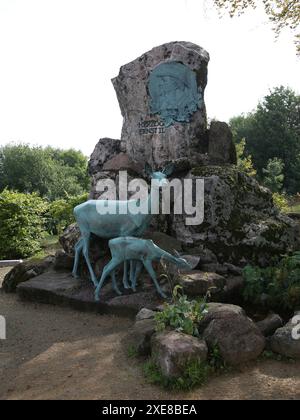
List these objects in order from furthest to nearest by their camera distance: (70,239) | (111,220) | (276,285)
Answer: (70,239), (111,220), (276,285)

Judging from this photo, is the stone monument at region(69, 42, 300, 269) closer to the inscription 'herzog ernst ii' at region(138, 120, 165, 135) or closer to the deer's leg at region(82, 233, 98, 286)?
the inscription 'herzog ernst ii' at region(138, 120, 165, 135)

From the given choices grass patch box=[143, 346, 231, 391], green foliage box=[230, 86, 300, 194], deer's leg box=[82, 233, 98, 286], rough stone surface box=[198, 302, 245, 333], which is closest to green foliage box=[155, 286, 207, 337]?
rough stone surface box=[198, 302, 245, 333]

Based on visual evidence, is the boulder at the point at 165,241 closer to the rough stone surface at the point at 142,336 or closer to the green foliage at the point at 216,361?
the rough stone surface at the point at 142,336

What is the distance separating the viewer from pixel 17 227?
551 inches

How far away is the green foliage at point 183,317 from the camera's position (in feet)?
15.9

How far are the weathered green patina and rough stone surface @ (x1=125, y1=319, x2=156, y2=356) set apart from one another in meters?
5.56

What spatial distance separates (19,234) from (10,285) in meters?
5.35

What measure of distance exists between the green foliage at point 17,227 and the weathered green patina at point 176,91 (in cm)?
692

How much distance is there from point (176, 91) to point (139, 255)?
4609 millimetres

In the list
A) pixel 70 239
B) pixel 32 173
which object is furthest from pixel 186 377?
pixel 32 173

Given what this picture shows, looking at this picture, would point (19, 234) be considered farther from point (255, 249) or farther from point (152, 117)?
point (255, 249)

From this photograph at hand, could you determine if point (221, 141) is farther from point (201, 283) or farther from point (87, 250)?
point (201, 283)

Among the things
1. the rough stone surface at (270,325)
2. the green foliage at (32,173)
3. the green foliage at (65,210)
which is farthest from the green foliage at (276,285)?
the green foliage at (32,173)

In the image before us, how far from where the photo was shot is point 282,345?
4844mm
